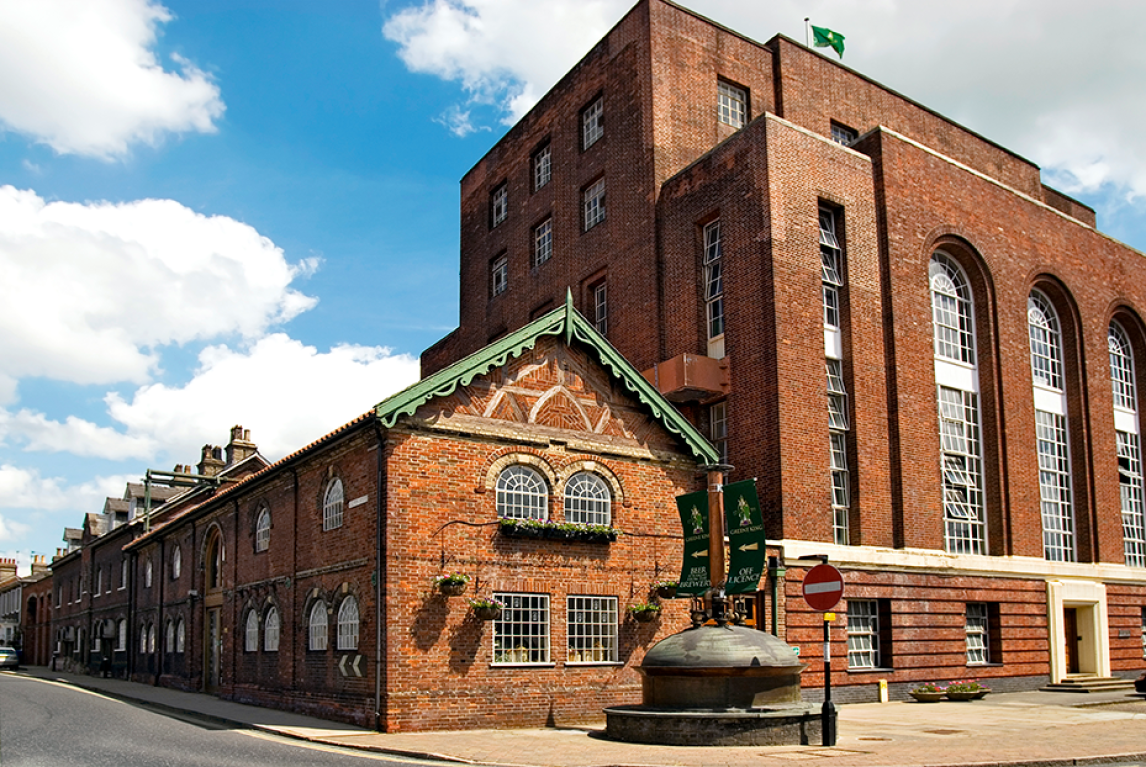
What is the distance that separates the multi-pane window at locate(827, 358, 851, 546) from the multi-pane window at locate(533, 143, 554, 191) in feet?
48.8

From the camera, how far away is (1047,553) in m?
31.5

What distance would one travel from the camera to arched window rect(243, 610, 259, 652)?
1013 inches

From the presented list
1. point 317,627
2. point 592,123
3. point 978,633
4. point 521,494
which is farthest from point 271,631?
point 592,123

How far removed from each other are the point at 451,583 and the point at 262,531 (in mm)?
8563

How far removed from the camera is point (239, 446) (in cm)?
4909

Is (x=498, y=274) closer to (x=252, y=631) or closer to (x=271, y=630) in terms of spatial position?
(x=252, y=631)

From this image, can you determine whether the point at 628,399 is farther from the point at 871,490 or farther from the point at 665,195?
the point at 665,195

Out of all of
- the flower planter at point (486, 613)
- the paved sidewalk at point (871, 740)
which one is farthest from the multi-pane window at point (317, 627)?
the flower planter at point (486, 613)

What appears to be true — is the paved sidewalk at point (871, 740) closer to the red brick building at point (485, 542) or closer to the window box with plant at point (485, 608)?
the red brick building at point (485, 542)

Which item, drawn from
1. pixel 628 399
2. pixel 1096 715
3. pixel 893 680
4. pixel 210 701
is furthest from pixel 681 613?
pixel 210 701

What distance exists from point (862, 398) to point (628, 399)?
24.2 ft

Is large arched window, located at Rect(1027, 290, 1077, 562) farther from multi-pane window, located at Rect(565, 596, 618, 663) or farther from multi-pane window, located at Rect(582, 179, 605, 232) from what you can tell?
multi-pane window, located at Rect(565, 596, 618, 663)

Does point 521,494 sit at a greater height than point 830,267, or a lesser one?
lesser

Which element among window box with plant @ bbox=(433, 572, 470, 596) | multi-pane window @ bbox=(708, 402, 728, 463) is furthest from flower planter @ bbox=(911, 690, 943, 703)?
window box with plant @ bbox=(433, 572, 470, 596)
